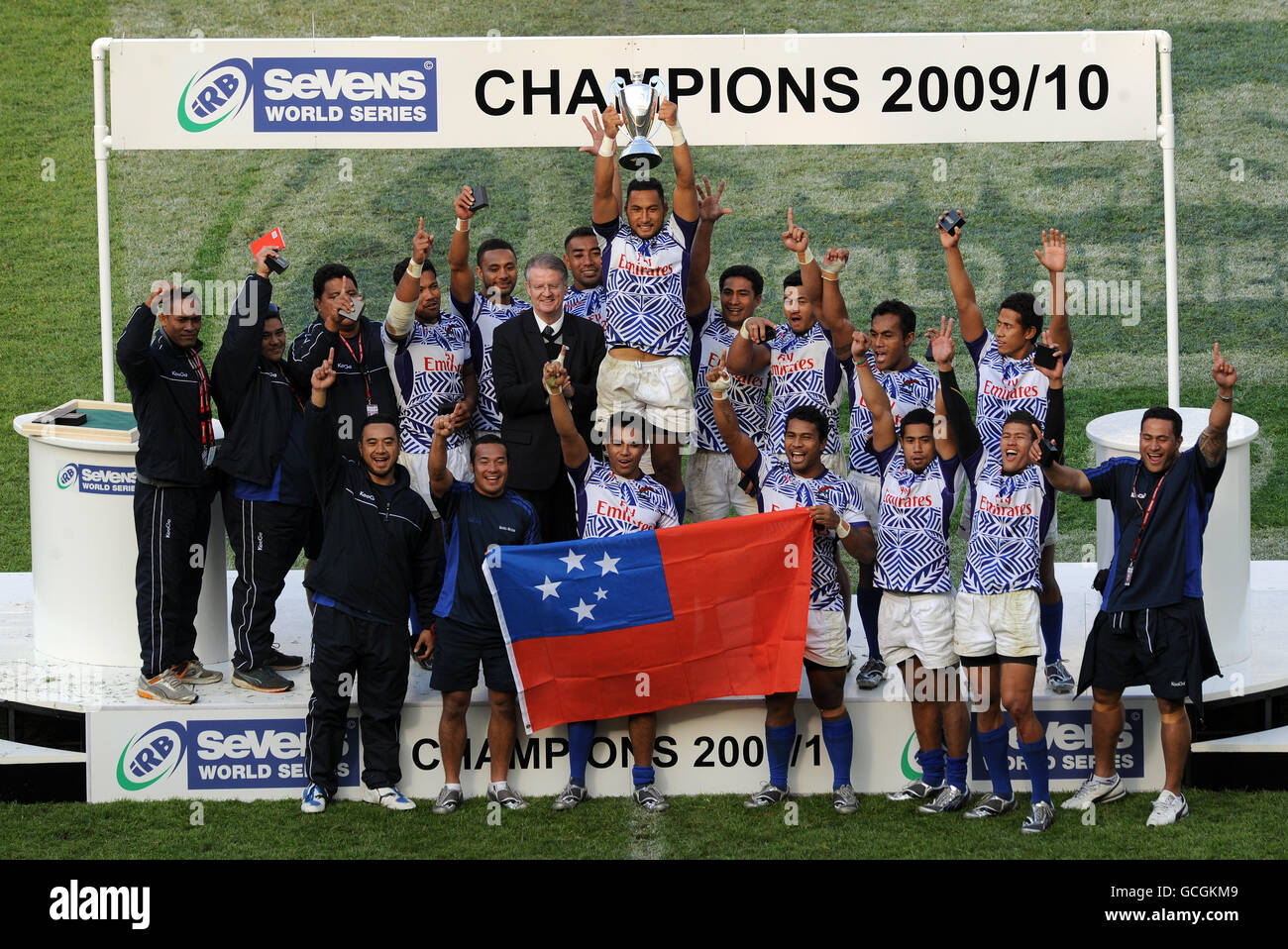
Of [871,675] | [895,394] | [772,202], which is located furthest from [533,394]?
[772,202]

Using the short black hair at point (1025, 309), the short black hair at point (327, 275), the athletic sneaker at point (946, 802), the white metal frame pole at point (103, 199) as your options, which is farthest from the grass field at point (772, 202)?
the athletic sneaker at point (946, 802)

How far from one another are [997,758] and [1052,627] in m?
0.85

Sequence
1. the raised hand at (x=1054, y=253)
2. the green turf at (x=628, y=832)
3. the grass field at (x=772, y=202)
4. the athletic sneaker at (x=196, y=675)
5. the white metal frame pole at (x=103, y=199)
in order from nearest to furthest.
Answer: the green turf at (x=628, y=832) < the raised hand at (x=1054, y=253) < the athletic sneaker at (x=196, y=675) < the white metal frame pole at (x=103, y=199) < the grass field at (x=772, y=202)

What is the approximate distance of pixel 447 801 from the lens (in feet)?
25.3

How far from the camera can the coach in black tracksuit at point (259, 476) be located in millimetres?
8016

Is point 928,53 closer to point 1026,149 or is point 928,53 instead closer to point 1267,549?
point 1267,549

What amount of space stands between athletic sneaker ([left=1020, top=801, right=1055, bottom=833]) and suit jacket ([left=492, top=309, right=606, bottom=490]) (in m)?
2.34

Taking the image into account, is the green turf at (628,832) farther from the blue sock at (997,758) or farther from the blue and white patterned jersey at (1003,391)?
the blue and white patterned jersey at (1003,391)

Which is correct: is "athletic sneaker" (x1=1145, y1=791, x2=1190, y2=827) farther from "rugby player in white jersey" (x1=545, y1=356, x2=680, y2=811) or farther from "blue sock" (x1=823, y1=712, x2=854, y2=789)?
"rugby player in white jersey" (x1=545, y1=356, x2=680, y2=811)

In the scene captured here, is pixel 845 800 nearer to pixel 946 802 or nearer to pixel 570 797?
pixel 946 802

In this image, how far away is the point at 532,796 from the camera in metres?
7.90

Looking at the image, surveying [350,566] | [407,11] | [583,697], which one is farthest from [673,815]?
[407,11]

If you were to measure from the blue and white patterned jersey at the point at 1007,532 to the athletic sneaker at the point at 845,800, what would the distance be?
0.98 metres

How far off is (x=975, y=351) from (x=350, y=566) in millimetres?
2863
